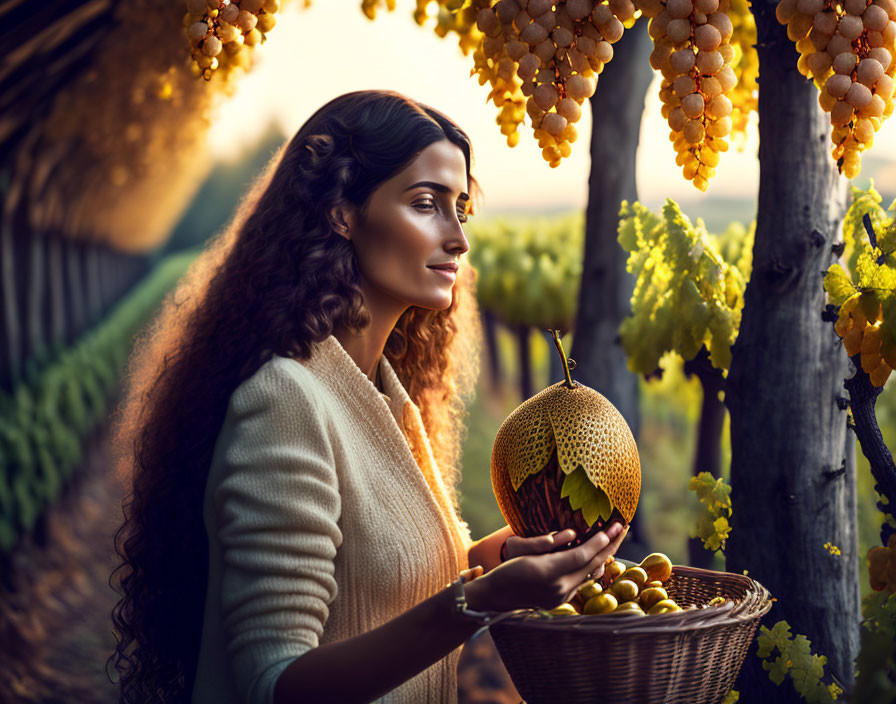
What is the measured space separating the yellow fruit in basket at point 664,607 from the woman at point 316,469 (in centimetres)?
14

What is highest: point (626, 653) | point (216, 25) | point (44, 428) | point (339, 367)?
point (216, 25)

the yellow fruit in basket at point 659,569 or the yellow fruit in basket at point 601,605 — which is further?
the yellow fruit in basket at point 659,569

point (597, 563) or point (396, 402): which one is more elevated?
point (396, 402)

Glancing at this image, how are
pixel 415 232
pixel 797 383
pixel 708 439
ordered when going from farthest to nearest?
pixel 708 439 → pixel 797 383 → pixel 415 232

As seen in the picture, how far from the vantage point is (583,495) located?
174 centimetres

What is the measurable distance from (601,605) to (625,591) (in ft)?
0.31

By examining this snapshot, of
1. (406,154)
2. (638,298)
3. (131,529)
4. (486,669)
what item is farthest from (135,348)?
(486,669)

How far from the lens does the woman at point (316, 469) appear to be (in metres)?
1.60

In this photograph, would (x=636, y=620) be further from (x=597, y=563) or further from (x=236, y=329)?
(x=236, y=329)

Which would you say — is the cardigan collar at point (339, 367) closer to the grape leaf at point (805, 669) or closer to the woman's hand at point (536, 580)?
the woman's hand at point (536, 580)

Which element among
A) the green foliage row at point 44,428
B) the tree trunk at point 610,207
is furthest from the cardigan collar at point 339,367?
the green foliage row at point 44,428

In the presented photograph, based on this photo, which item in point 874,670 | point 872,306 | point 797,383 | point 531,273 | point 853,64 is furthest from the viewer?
point 531,273

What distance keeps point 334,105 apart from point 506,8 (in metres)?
0.59

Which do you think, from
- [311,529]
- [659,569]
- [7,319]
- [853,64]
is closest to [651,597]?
[659,569]
